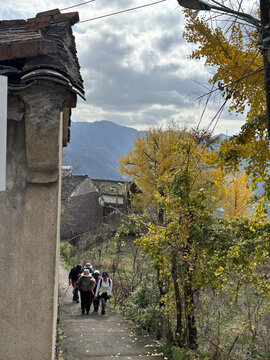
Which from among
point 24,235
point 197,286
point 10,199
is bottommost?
point 197,286

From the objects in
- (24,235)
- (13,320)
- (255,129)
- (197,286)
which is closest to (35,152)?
(24,235)

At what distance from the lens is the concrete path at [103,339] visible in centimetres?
778

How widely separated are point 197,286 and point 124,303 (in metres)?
5.52

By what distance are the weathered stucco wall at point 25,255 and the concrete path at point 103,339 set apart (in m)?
3.47

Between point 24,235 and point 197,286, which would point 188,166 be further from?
point 24,235

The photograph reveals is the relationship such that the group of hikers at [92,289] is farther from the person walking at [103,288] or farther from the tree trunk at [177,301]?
the tree trunk at [177,301]

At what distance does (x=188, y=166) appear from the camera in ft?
27.0

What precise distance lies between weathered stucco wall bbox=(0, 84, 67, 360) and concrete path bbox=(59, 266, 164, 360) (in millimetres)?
3470

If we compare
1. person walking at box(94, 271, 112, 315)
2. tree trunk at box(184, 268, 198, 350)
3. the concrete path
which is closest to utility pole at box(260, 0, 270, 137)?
tree trunk at box(184, 268, 198, 350)

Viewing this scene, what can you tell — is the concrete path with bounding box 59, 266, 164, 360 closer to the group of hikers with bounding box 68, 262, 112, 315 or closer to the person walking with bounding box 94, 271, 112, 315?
the group of hikers with bounding box 68, 262, 112, 315

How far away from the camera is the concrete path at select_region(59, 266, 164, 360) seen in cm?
778

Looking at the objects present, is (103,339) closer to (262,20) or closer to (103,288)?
(103,288)

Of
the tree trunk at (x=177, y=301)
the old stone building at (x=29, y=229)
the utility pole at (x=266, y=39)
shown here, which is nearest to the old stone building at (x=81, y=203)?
the tree trunk at (x=177, y=301)

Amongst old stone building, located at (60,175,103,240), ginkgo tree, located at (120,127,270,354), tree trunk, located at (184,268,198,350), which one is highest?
old stone building, located at (60,175,103,240)
